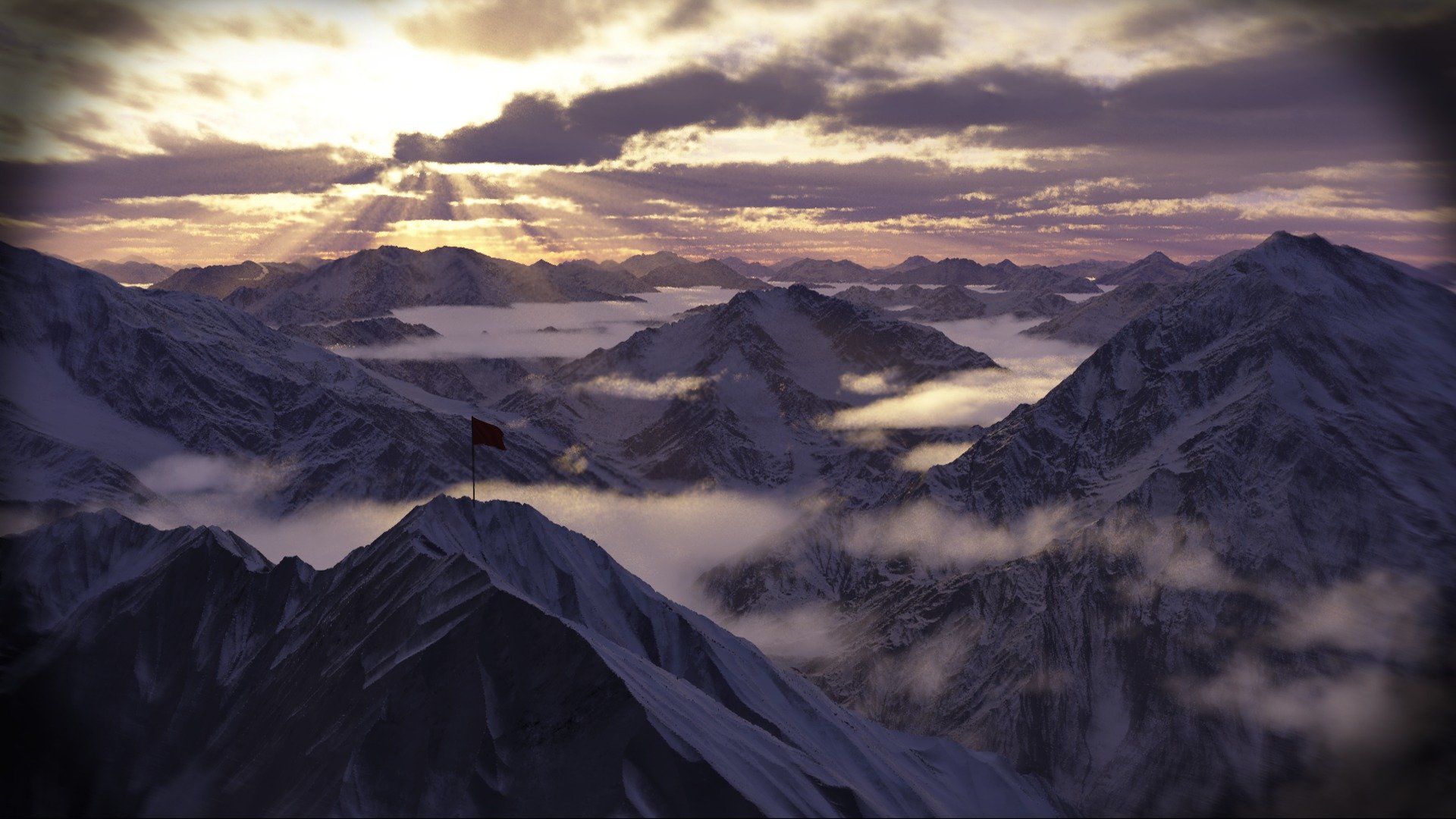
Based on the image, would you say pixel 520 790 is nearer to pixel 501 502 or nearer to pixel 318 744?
pixel 318 744

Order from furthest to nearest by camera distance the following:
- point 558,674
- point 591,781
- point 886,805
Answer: point 886,805 → point 558,674 → point 591,781

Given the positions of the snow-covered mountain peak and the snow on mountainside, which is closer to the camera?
the snow on mountainside

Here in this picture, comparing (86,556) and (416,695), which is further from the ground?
(416,695)

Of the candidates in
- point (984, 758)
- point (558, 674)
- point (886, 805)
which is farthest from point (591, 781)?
point (984, 758)

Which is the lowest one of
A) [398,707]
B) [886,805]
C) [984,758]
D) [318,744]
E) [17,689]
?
[984,758]

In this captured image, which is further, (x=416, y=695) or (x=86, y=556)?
Result: (x=86, y=556)

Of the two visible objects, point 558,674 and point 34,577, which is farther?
point 34,577

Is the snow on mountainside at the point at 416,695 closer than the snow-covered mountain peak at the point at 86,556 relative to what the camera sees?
Yes

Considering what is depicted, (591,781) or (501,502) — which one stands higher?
(591,781)
